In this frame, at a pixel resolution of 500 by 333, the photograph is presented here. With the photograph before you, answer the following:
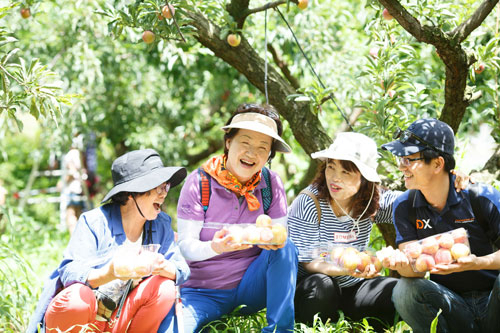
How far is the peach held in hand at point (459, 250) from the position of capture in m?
2.25

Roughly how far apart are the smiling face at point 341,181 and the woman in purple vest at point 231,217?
250mm

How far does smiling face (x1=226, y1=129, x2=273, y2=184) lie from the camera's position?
2654 millimetres

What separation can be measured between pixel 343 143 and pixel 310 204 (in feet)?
1.07

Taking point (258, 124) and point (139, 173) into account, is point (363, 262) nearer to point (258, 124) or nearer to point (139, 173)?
point (258, 124)

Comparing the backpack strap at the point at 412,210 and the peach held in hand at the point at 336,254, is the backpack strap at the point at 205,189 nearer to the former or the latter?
the peach held in hand at the point at 336,254

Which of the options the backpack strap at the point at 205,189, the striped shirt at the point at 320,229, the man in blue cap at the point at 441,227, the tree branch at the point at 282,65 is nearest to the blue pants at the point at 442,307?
the man in blue cap at the point at 441,227

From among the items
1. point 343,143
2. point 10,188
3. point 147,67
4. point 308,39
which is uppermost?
point 308,39

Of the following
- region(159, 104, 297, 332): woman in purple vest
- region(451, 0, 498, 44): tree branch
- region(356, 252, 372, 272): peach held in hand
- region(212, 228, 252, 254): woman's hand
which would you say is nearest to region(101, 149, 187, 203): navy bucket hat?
region(159, 104, 297, 332): woman in purple vest

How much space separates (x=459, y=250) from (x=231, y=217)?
3.30 ft

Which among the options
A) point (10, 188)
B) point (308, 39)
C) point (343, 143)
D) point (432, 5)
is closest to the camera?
point (343, 143)

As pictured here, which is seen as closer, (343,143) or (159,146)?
(343,143)

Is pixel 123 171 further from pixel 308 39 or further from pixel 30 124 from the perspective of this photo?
pixel 30 124

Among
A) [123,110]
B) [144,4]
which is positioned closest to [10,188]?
[123,110]

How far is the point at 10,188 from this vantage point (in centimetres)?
1010
